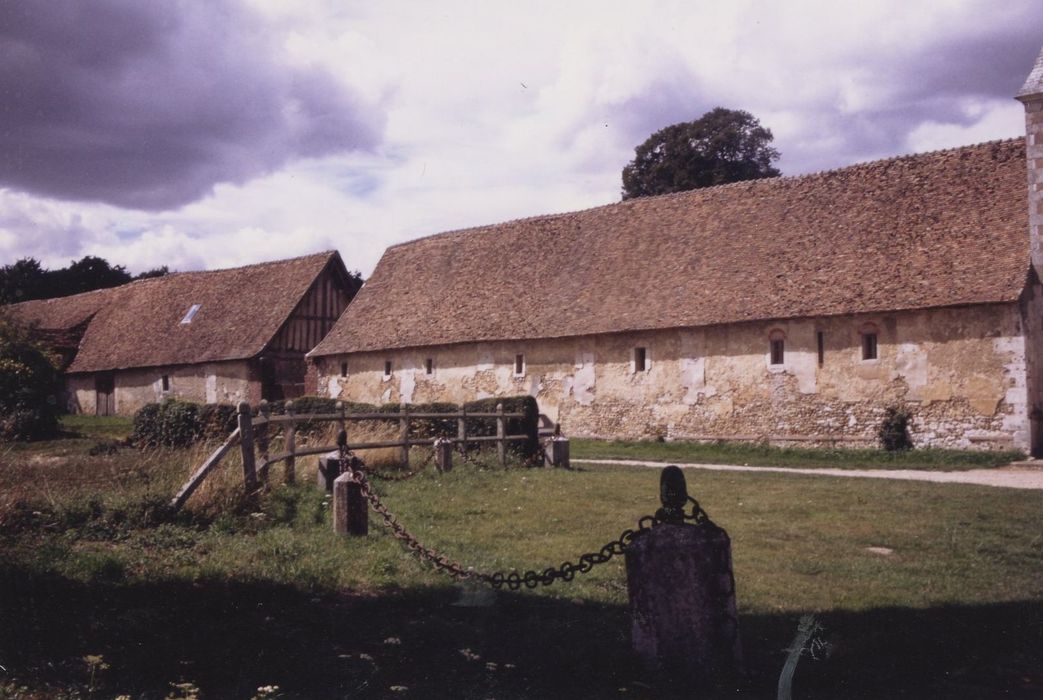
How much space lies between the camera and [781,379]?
20594 millimetres

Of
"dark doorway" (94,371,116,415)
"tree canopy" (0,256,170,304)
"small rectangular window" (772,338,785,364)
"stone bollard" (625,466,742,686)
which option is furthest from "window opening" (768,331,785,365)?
"tree canopy" (0,256,170,304)

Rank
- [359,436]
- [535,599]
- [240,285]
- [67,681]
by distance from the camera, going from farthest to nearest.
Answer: [240,285] → [359,436] → [535,599] → [67,681]

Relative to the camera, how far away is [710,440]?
21.6m

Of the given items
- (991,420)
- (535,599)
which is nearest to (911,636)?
(535,599)

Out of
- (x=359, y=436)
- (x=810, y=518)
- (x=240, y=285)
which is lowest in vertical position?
(x=810, y=518)

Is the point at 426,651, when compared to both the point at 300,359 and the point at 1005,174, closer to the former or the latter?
the point at 1005,174

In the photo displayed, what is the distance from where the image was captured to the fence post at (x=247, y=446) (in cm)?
917

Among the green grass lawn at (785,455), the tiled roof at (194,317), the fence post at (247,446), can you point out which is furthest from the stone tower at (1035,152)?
the tiled roof at (194,317)

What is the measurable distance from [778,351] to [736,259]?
9.77 feet

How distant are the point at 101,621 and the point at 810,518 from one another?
748 centimetres

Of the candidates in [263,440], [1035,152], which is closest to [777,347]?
[1035,152]

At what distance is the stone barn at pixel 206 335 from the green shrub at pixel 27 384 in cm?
747

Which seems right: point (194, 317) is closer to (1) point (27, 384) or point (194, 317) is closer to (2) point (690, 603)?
(1) point (27, 384)

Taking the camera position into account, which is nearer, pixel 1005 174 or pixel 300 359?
pixel 1005 174
